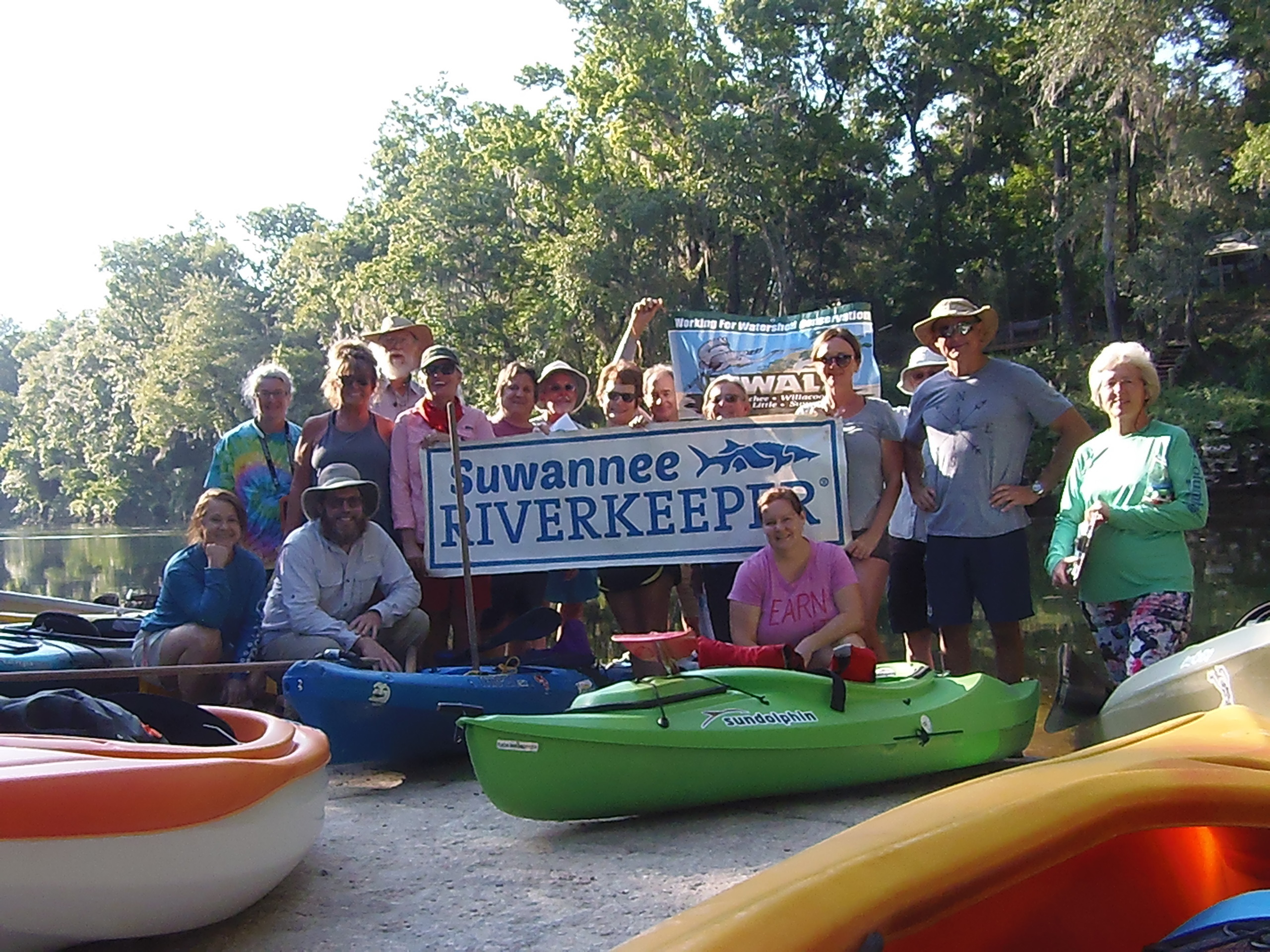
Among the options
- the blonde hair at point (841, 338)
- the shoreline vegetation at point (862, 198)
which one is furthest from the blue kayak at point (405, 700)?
the shoreline vegetation at point (862, 198)

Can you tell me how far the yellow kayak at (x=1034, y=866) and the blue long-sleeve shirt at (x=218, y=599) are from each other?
12.4ft

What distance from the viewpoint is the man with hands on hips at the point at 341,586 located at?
4.92 metres

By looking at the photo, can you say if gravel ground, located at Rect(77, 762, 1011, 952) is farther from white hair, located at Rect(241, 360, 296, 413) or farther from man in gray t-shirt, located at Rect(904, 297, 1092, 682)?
white hair, located at Rect(241, 360, 296, 413)

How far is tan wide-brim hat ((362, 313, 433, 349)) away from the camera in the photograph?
20.3 ft

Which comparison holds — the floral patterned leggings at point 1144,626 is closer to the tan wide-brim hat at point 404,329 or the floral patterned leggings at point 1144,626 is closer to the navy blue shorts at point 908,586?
the navy blue shorts at point 908,586

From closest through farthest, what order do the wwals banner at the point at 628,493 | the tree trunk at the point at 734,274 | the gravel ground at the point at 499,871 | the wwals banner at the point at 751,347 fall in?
the gravel ground at the point at 499,871 → the wwals banner at the point at 628,493 → the wwals banner at the point at 751,347 → the tree trunk at the point at 734,274

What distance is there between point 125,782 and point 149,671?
5.92ft

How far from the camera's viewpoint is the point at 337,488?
16.2 feet

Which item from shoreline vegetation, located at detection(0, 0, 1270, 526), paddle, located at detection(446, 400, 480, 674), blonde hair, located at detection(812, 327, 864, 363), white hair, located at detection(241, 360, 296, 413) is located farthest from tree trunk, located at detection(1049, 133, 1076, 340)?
paddle, located at detection(446, 400, 480, 674)

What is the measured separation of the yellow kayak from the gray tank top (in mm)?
4037

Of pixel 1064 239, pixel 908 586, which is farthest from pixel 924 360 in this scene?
pixel 1064 239

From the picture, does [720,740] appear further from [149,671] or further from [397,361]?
[397,361]

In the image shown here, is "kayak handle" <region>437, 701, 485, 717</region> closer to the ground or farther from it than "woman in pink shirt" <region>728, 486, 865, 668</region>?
closer to the ground

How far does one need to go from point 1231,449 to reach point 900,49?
1461 cm
